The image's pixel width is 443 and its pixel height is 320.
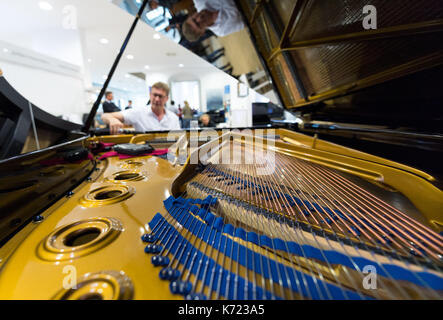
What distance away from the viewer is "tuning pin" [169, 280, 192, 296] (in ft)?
1.58

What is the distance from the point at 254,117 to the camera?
5.28 m

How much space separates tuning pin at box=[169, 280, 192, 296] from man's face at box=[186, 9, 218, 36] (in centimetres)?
243

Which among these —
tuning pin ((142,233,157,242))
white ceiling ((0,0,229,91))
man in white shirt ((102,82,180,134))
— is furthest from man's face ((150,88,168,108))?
white ceiling ((0,0,229,91))

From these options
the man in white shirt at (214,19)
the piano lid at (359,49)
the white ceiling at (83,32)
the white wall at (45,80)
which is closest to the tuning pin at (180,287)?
the piano lid at (359,49)

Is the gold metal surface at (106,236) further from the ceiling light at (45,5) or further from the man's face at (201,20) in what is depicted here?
the ceiling light at (45,5)

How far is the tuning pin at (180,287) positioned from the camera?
48 cm

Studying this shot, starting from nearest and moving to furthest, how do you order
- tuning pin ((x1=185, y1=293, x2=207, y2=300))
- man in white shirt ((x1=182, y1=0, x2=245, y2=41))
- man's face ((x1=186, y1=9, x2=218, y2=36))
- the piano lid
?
1. tuning pin ((x1=185, y1=293, x2=207, y2=300))
2. the piano lid
3. man in white shirt ((x1=182, y1=0, x2=245, y2=41))
4. man's face ((x1=186, y1=9, x2=218, y2=36))

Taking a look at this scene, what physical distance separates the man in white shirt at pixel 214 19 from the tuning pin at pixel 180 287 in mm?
2332

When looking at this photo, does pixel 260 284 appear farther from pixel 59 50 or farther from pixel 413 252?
pixel 59 50

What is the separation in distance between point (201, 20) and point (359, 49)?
1612 mm

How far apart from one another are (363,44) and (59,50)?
10.6 m

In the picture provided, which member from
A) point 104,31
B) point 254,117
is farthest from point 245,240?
point 104,31

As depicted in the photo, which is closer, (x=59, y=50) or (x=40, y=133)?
(x=40, y=133)

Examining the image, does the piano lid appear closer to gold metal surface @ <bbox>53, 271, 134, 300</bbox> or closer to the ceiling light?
gold metal surface @ <bbox>53, 271, 134, 300</bbox>
